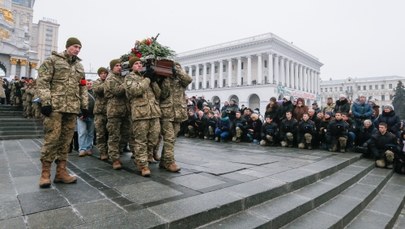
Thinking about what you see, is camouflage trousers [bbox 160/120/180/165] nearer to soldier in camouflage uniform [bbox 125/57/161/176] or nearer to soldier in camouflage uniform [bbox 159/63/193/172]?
soldier in camouflage uniform [bbox 159/63/193/172]

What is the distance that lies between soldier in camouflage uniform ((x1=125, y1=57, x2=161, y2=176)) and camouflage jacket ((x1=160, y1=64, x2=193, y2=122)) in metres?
0.25

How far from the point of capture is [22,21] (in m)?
71.6

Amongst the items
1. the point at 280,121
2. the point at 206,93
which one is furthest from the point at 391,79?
the point at 280,121

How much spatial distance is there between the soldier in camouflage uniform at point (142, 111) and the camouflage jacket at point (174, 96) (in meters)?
0.25

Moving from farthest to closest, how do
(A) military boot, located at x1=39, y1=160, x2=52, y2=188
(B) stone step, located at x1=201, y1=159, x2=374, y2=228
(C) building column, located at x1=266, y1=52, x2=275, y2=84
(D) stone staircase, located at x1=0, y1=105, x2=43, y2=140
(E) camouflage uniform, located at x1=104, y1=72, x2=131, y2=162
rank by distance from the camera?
(C) building column, located at x1=266, y1=52, x2=275, y2=84
(D) stone staircase, located at x1=0, y1=105, x2=43, y2=140
(E) camouflage uniform, located at x1=104, y1=72, x2=131, y2=162
(A) military boot, located at x1=39, y1=160, x2=52, y2=188
(B) stone step, located at x1=201, y1=159, x2=374, y2=228

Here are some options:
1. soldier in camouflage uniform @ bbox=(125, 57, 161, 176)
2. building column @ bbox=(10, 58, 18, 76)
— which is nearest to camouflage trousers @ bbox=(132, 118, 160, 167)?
soldier in camouflage uniform @ bbox=(125, 57, 161, 176)

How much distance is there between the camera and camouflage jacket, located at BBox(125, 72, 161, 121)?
383cm

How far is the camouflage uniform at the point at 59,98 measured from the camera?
10.7ft

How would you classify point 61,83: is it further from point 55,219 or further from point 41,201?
point 55,219

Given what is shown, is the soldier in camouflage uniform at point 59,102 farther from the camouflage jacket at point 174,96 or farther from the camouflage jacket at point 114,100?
the camouflage jacket at point 174,96

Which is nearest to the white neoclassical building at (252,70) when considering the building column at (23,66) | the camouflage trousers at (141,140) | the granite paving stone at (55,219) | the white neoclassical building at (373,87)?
the building column at (23,66)

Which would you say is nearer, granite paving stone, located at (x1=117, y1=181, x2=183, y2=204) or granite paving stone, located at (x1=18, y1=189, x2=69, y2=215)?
granite paving stone, located at (x1=18, y1=189, x2=69, y2=215)

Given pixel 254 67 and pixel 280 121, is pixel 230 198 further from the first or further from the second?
pixel 254 67

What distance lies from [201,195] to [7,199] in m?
2.21
